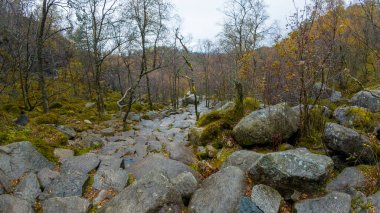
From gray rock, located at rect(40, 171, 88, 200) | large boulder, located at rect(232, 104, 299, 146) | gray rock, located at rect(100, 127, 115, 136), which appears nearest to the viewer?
gray rock, located at rect(40, 171, 88, 200)

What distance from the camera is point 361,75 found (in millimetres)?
19953

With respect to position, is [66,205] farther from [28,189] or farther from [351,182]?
[351,182]

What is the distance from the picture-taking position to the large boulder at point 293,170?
424cm

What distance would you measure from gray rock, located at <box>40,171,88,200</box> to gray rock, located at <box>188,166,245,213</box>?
226 cm

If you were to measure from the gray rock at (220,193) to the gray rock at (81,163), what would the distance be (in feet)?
8.62

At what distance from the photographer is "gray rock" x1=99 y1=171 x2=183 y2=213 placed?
411 cm

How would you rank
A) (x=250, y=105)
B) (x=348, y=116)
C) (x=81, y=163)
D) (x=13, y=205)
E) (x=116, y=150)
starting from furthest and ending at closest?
1. (x=250, y=105)
2. (x=116, y=150)
3. (x=348, y=116)
4. (x=81, y=163)
5. (x=13, y=205)

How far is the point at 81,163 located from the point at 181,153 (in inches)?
93.7

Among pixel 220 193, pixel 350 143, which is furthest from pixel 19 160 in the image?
pixel 350 143

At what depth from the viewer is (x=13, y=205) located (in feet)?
14.5

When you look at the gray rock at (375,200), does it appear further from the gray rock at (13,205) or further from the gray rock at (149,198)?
the gray rock at (13,205)

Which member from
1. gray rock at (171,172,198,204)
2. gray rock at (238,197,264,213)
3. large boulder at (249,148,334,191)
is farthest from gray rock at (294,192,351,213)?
gray rock at (171,172,198,204)

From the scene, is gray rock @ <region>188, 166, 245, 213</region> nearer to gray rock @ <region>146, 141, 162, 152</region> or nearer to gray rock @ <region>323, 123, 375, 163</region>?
gray rock @ <region>323, 123, 375, 163</region>

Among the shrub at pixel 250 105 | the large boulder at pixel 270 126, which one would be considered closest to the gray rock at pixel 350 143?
the large boulder at pixel 270 126
